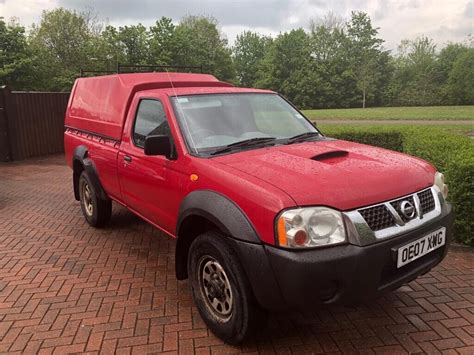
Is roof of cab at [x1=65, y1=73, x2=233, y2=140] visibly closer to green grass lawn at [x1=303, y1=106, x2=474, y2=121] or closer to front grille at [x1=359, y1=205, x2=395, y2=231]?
front grille at [x1=359, y1=205, x2=395, y2=231]

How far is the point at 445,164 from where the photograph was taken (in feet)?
17.5

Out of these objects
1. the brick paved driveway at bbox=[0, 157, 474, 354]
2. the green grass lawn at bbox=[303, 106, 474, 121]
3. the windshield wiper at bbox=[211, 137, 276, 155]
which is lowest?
the brick paved driveway at bbox=[0, 157, 474, 354]

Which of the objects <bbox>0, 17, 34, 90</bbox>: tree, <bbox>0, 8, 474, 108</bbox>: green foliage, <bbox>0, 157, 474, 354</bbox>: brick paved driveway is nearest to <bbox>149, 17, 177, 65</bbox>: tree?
<bbox>0, 8, 474, 108</bbox>: green foliage

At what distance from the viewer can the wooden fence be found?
11.9 m

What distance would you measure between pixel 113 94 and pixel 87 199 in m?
1.78

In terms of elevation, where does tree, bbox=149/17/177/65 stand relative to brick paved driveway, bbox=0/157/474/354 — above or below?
above

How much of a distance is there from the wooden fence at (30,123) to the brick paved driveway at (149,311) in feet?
25.6

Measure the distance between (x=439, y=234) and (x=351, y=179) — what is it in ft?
2.79

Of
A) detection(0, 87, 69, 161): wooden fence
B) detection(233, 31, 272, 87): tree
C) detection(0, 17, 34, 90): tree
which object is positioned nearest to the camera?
detection(0, 87, 69, 161): wooden fence

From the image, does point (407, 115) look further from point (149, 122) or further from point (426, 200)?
point (426, 200)

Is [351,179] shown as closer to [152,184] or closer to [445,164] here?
[152,184]

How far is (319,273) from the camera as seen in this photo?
7.90ft

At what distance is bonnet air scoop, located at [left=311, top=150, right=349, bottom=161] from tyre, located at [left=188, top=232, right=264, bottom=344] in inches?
37.7

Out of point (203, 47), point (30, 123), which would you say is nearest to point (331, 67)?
point (203, 47)
